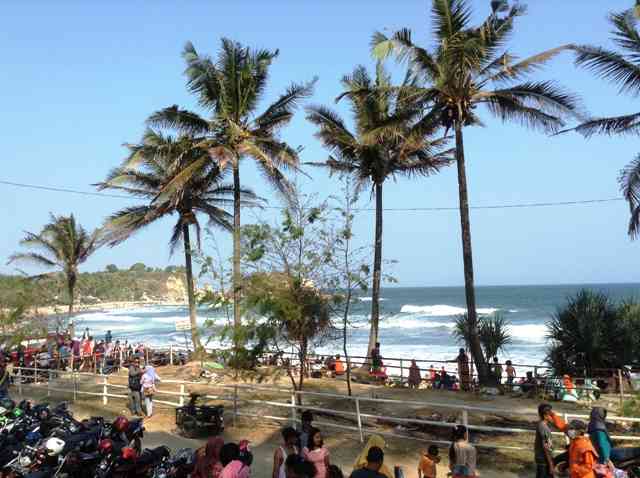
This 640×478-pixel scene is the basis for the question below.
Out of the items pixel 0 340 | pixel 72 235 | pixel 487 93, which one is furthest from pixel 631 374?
pixel 72 235

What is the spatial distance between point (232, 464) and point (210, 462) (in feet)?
3.35

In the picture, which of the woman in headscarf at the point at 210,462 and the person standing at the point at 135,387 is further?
the person standing at the point at 135,387

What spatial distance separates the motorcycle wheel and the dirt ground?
161 millimetres

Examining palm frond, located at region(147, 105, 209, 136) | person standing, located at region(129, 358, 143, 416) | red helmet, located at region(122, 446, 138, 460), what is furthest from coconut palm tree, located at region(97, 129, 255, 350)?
red helmet, located at region(122, 446, 138, 460)

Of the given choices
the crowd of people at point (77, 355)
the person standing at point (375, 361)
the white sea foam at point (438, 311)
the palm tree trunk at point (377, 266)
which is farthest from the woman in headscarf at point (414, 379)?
the white sea foam at point (438, 311)

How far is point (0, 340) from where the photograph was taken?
11.5 metres

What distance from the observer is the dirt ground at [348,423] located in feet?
33.6

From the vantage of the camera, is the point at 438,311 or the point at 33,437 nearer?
the point at 33,437

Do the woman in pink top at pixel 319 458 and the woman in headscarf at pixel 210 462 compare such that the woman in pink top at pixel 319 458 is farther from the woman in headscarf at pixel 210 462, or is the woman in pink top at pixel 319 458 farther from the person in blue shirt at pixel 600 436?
the person in blue shirt at pixel 600 436

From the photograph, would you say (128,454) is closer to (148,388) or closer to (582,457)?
(582,457)

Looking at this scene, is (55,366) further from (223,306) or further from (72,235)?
(223,306)

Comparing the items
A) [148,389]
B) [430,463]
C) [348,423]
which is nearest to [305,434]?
[430,463]

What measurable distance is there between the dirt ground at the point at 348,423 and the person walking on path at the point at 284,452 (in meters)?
3.01

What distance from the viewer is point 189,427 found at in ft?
41.0
